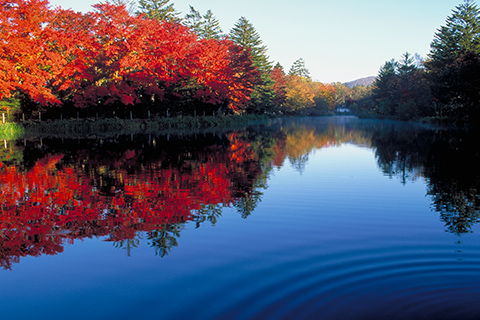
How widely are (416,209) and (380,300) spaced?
442cm

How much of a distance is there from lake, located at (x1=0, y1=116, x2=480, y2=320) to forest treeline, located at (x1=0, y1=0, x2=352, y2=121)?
20.8 metres

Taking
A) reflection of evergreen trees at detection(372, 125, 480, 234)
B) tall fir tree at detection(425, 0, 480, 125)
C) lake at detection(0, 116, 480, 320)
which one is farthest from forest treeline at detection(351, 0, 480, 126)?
lake at detection(0, 116, 480, 320)

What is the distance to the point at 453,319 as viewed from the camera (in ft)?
12.1

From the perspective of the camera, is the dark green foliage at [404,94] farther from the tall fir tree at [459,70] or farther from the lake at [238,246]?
the lake at [238,246]

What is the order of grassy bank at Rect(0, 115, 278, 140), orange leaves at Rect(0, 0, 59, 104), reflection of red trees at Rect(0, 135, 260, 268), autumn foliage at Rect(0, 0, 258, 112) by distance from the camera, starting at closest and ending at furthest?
reflection of red trees at Rect(0, 135, 260, 268), orange leaves at Rect(0, 0, 59, 104), autumn foliage at Rect(0, 0, 258, 112), grassy bank at Rect(0, 115, 278, 140)

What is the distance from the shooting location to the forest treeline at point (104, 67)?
28656 mm

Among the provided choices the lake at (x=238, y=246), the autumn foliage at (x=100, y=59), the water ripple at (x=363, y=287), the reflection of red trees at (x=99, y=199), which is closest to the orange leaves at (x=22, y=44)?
Answer: the autumn foliage at (x=100, y=59)

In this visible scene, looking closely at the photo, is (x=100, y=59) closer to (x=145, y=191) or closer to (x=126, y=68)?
(x=126, y=68)

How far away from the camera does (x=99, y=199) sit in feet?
28.1

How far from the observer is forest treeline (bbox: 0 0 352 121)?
94.0ft

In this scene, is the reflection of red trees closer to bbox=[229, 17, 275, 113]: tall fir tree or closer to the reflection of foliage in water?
the reflection of foliage in water

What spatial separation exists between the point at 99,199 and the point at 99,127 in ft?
93.8

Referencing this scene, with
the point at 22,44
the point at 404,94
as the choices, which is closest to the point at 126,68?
the point at 22,44

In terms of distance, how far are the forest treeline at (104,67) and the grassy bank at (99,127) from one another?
5.80 feet
